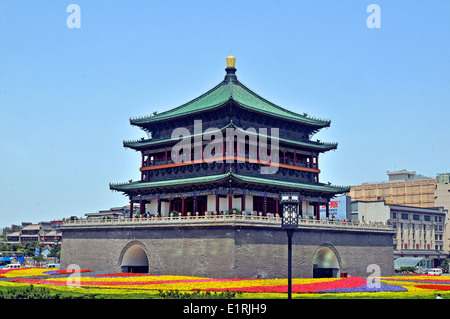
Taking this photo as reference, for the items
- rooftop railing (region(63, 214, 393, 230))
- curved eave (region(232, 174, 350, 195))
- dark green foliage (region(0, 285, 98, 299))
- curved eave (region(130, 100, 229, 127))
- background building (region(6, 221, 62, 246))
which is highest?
curved eave (region(130, 100, 229, 127))

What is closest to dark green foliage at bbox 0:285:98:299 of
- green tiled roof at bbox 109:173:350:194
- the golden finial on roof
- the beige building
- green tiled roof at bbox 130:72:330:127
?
green tiled roof at bbox 109:173:350:194

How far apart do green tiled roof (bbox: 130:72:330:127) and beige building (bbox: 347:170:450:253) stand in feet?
163

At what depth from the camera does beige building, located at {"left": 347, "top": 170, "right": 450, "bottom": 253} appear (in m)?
110

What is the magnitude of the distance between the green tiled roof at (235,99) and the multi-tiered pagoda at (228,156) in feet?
0.38

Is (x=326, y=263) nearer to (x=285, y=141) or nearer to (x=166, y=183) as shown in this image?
(x=285, y=141)

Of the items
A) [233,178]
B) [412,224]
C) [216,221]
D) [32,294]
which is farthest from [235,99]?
[412,224]

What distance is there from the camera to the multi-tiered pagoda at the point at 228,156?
5481 centimetres

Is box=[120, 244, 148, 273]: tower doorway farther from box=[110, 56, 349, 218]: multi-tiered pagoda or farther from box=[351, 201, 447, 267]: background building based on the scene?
box=[351, 201, 447, 267]: background building

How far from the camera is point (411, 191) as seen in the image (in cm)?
11600

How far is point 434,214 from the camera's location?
101375 millimetres

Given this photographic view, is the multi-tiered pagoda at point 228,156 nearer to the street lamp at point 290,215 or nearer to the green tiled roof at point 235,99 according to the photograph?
the green tiled roof at point 235,99

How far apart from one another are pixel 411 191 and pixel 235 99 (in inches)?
2798
